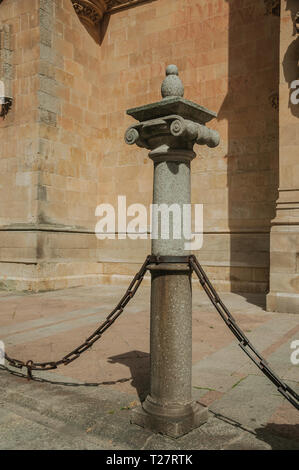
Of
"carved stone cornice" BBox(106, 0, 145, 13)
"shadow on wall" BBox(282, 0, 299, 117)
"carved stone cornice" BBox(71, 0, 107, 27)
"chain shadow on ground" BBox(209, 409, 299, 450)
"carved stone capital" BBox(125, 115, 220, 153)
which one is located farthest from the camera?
"carved stone cornice" BBox(106, 0, 145, 13)

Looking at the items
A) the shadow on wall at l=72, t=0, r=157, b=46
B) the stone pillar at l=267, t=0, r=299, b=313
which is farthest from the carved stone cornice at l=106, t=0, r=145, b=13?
the stone pillar at l=267, t=0, r=299, b=313

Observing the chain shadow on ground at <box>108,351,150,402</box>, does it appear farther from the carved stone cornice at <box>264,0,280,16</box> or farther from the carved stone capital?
the carved stone cornice at <box>264,0,280,16</box>

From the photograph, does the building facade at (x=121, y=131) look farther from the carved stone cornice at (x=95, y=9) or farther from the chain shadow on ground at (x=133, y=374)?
the chain shadow on ground at (x=133, y=374)

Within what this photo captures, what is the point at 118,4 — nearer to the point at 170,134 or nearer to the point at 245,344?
the point at 170,134

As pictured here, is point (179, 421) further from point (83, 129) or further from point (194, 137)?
point (83, 129)

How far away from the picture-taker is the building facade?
9.95 metres

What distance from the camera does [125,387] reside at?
3.82 m

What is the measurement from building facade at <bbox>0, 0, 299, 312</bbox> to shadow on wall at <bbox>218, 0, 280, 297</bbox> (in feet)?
0.08

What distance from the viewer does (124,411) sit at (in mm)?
3297

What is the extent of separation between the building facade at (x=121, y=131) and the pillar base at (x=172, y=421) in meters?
6.78

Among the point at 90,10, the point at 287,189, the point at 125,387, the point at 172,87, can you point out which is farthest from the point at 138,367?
the point at 90,10

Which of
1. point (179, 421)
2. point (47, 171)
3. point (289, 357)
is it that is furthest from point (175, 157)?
point (47, 171)

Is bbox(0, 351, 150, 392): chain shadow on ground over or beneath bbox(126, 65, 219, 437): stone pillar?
beneath

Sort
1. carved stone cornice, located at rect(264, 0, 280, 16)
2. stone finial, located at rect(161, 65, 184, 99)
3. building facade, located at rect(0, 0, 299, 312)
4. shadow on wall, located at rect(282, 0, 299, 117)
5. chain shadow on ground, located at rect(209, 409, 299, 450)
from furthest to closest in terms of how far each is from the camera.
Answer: building facade, located at rect(0, 0, 299, 312), carved stone cornice, located at rect(264, 0, 280, 16), shadow on wall, located at rect(282, 0, 299, 117), stone finial, located at rect(161, 65, 184, 99), chain shadow on ground, located at rect(209, 409, 299, 450)
